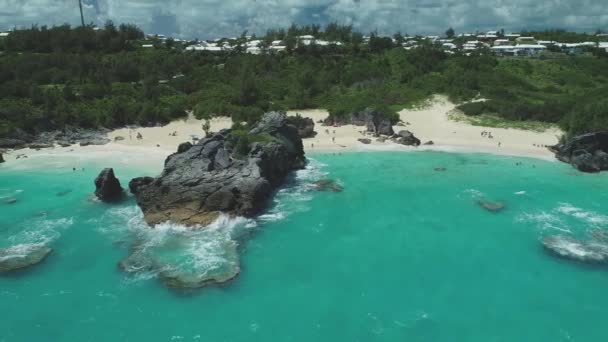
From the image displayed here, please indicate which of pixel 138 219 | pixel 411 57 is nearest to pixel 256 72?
pixel 411 57

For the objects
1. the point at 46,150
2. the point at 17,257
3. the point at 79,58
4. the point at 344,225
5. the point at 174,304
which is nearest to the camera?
the point at 174,304

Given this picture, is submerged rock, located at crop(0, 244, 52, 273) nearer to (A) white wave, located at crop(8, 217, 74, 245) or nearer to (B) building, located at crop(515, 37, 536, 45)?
(A) white wave, located at crop(8, 217, 74, 245)

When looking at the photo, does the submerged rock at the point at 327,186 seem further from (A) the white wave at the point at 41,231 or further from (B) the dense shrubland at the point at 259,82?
(B) the dense shrubland at the point at 259,82

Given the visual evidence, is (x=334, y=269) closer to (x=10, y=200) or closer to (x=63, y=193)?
(x=63, y=193)

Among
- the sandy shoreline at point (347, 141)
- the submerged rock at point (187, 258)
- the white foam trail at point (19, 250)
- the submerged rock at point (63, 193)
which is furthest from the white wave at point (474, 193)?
the submerged rock at point (63, 193)

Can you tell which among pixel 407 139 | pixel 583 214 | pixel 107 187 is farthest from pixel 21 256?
pixel 407 139

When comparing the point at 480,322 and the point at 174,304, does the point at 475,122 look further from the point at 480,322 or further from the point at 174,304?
the point at 174,304
